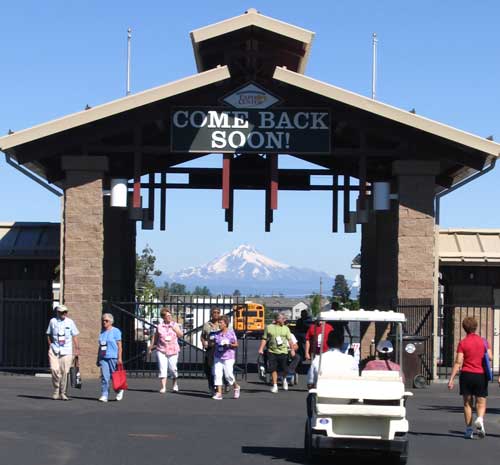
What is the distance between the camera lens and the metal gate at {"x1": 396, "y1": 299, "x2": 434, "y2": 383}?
26.0 meters

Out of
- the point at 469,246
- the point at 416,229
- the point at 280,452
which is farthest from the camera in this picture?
the point at 469,246

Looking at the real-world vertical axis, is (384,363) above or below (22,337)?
above

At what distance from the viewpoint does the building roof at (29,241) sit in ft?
99.1

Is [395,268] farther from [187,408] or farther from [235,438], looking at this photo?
[235,438]

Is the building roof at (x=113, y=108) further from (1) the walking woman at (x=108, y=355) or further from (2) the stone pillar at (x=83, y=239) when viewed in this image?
(1) the walking woman at (x=108, y=355)

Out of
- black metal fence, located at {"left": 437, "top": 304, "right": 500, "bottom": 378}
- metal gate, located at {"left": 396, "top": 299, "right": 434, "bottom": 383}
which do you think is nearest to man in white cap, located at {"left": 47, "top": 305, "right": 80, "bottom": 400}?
metal gate, located at {"left": 396, "top": 299, "right": 434, "bottom": 383}

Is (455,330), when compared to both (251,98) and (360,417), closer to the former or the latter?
(251,98)

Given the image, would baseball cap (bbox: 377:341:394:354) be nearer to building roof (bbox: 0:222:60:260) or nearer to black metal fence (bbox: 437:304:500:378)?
black metal fence (bbox: 437:304:500:378)

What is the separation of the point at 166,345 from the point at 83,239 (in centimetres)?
425

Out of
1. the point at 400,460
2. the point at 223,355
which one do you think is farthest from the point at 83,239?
the point at 400,460

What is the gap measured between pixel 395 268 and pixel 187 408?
9340 mm

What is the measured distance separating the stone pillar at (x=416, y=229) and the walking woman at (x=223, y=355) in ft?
19.3

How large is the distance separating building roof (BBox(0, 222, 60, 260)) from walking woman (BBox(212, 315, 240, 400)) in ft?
30.3

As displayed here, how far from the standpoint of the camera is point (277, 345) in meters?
23.7
